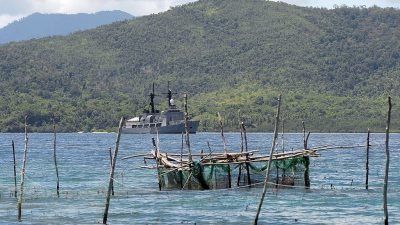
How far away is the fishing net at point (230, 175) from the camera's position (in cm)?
4534

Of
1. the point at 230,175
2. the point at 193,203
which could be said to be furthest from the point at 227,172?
the point at 193,203

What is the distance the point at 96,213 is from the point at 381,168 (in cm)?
3558

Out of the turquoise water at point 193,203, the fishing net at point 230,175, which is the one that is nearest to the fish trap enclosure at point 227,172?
the fishing net at point 230,175

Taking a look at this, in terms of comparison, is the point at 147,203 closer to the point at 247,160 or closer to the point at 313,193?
the point at 247,160

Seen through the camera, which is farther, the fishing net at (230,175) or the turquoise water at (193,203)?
the fishing net at (230,175)

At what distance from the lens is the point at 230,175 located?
46.5 metres

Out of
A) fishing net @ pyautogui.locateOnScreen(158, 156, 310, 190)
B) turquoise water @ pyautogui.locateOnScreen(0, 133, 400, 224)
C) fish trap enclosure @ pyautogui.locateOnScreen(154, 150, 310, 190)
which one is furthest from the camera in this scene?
fishing net @ pyautogui.locateOnScreen(158, 156, 310, 190)

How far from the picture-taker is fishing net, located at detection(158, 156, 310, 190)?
45.3m

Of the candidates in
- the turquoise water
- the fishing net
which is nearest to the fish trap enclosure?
the fishing net

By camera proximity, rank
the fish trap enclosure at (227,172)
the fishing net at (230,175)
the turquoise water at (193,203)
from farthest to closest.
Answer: the fishing net at (230,175), the fish trap enclosure at (227,172), the turquoise water at (193,203)

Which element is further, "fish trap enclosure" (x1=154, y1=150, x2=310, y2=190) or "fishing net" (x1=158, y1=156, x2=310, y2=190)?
"fishing net" (x1=158, y1=156, x2=310, y2=190)

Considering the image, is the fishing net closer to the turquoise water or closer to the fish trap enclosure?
the fish trap enclosure

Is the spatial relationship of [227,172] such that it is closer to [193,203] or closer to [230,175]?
[230,175]

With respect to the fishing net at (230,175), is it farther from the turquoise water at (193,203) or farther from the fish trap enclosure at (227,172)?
the turquoise water at (193,203)
